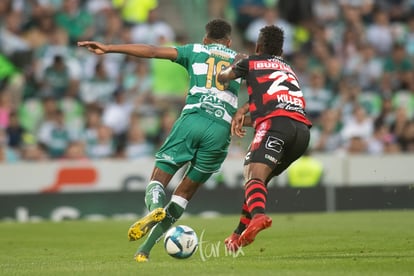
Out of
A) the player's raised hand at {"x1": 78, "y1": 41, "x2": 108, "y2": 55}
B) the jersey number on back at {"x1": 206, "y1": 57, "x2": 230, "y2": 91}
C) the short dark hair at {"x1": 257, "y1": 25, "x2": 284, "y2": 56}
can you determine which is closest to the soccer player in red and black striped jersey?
the short dark hair at {"x1": 257, "y1": 25, "x2": 284, "y2": 56}

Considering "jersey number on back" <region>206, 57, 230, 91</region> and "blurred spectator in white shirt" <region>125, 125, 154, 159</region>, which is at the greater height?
"jersey number on back" <region>206, 57, 230, 91</region>

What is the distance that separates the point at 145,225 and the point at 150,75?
11.5 m

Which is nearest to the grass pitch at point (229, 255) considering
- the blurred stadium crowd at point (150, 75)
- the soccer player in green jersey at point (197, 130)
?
the soccer player in green jersey at point (197, 130)

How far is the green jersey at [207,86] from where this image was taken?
10141mm

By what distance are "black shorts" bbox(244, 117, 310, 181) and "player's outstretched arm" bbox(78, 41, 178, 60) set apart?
3.80ft

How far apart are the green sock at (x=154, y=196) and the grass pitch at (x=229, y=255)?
0.54 m

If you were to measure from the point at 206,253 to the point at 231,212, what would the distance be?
25.9ft

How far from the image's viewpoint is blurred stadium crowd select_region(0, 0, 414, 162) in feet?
63.4

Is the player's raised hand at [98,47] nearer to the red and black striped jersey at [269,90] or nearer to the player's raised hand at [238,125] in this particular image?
the red and black striped jersey at [269,90]

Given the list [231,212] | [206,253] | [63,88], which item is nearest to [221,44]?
[206,253]

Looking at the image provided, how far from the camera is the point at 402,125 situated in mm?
19922

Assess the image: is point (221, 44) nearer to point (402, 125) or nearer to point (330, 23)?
point (402, 125)

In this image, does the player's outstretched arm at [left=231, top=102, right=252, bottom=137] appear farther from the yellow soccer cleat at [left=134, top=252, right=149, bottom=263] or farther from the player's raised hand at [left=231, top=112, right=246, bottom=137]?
the yellow soccer cleat at [left=134, top=252, right=149, bottom=263]

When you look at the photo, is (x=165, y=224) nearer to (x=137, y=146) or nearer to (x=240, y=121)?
(x=240, y=121)
